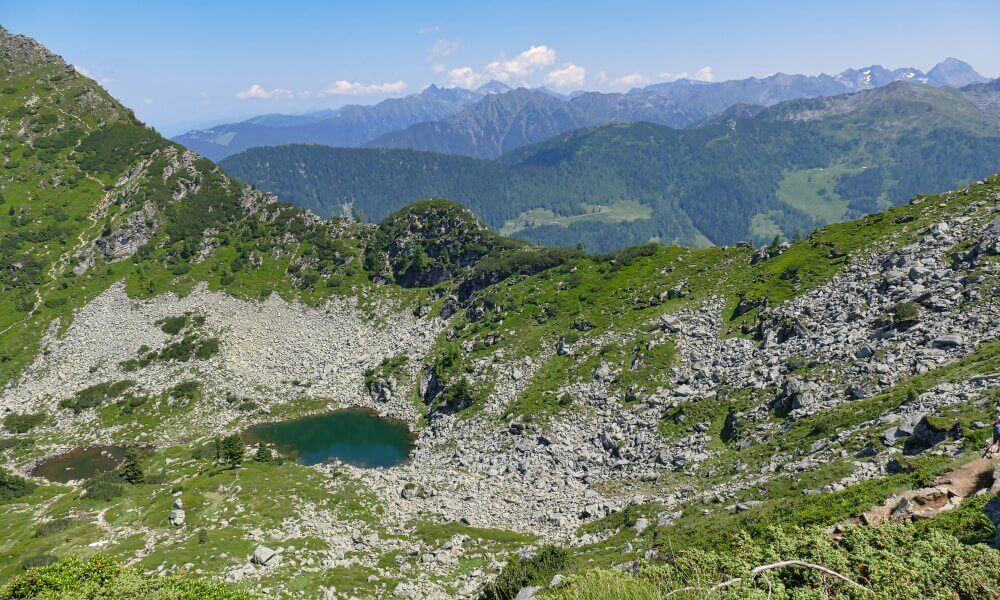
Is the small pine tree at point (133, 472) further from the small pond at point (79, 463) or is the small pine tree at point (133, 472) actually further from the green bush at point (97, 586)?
the green bush at point (97, 586)

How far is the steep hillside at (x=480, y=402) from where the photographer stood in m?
24.1

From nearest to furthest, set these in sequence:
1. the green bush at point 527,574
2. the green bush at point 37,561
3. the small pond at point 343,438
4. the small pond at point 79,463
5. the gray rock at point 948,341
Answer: the green bush at point 527,574 < the green bush at point 37,561 < the gray rock at point 948,341 < the small pond at point 79,463 < the small pond at point 343,438

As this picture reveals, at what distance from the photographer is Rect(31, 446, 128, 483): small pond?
70312 mm

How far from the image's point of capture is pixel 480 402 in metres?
74.2

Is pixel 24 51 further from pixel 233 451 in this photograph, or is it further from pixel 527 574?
pixel 527 574

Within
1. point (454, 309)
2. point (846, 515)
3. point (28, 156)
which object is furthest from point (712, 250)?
point (28, 156)

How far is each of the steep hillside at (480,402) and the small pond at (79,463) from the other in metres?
0.58

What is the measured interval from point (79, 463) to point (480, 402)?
6086 cm

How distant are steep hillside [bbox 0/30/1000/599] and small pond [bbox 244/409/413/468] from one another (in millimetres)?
910

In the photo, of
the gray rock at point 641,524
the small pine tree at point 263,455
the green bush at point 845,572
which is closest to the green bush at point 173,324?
the small pine tree at point 263,455

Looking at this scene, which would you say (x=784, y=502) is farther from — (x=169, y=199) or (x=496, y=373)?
(x=169, y=199)

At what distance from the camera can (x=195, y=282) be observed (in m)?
115

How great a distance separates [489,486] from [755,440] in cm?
2836

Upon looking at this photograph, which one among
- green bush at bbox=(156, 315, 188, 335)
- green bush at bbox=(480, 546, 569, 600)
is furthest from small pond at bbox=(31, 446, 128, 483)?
green bush at bbox=(480, 546, 569, 600)
